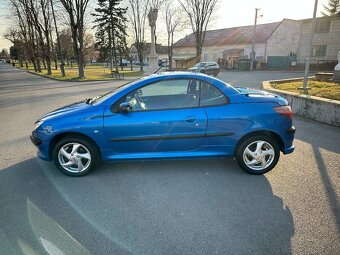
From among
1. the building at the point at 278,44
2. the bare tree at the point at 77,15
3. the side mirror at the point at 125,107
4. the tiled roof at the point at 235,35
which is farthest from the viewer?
the tiled roof at the point at 235,35

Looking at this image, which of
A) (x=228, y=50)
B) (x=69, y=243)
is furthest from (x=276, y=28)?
(x=69, y=243)

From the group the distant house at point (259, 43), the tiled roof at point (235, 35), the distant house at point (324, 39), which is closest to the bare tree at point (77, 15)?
the distant house at point (259, 43)

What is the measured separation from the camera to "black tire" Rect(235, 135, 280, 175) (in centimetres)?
371

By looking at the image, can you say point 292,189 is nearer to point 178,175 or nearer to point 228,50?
point 178,175

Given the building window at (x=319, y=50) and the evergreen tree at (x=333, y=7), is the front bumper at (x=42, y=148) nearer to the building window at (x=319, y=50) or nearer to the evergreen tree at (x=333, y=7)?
the building window at (x=319, y=50)

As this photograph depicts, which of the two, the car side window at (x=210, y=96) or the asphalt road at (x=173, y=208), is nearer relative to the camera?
the asphalt road at (x=173, y=208)

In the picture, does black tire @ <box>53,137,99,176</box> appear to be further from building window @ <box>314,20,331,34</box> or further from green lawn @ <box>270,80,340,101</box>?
building window @ <box>314,20,331,34</box>

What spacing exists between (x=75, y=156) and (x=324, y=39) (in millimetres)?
41562

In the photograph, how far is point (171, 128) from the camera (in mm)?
3562

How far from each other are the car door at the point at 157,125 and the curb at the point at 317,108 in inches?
177

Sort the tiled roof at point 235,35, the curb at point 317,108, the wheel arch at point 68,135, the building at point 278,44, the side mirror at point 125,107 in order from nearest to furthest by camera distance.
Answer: the side mirror at point 125,107 → the wheel arch at point 68,135 → the curb at point 317,108 → the building at point 278,44 → the tiled roof at point 235,35

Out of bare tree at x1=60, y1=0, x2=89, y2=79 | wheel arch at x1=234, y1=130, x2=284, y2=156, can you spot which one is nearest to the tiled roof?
bare tree at x1=60, y1=0, x2=89, y2=79

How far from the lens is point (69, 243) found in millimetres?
2410

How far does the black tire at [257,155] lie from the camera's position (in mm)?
3705
